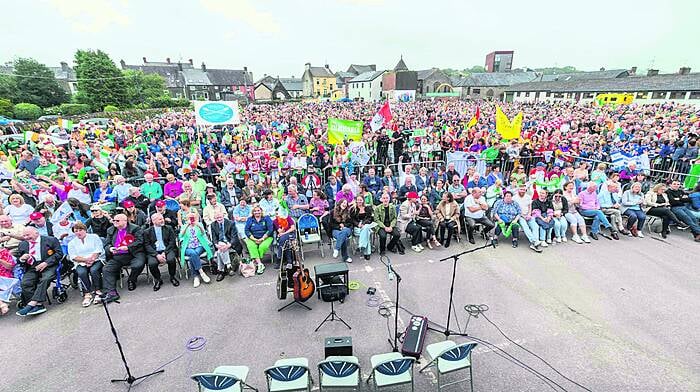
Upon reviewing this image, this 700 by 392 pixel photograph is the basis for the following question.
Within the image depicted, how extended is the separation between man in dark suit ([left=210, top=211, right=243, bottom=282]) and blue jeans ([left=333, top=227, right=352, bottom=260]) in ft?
7.05

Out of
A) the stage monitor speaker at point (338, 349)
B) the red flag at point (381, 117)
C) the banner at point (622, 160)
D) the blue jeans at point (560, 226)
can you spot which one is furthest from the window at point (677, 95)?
the stage monitor speaker at point (338, 349)

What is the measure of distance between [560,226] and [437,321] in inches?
196

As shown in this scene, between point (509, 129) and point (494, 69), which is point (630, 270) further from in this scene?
point (494, 69)

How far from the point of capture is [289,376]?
3.82 meters

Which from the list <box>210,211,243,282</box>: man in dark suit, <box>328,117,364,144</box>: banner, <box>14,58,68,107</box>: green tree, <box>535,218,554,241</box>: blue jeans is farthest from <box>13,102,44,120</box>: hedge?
<box>535,218,554,241</box>: blue jeans

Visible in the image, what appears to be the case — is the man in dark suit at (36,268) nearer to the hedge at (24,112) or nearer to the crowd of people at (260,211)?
the crowd of people at (260,211)

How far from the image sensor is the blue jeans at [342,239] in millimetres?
7844

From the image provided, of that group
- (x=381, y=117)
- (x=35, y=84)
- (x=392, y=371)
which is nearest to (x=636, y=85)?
(x=381, y=117)

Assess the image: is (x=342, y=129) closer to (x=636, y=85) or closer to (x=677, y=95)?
(x=677, y=95)

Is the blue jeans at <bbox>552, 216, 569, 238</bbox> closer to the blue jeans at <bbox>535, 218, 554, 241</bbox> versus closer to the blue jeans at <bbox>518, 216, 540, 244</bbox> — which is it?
the blue jeans at <bbox>535, 218, 554, 241</bbox>

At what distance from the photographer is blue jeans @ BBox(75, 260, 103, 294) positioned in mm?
6398

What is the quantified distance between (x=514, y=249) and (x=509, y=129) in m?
6.15

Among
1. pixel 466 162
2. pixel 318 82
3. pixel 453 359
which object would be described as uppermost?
pixel 318 82

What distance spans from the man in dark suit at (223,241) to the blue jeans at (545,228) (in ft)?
23.6
